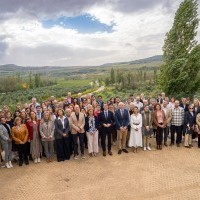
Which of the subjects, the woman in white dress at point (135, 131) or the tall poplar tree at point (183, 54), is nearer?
the woman in white dress at point (135, 131)

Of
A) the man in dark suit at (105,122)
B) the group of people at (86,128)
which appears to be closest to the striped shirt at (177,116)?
the group of people at (86,128)

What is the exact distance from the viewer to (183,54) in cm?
1811

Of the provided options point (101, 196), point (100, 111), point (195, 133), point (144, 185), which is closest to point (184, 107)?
point (195, 133)

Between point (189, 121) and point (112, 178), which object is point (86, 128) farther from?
point (189, 121)

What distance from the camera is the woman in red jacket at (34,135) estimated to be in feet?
31.1

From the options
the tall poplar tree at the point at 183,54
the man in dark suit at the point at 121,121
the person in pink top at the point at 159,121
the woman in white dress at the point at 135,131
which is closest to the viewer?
the man in dark suit at the point at 121,121

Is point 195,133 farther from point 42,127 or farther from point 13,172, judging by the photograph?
point 13,172

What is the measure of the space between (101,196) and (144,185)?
1358 millimetres

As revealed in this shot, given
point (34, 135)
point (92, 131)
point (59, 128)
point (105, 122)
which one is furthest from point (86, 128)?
point (34, 135)

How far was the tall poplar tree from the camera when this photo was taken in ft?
58.8

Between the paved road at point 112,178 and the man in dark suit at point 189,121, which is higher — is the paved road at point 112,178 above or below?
below

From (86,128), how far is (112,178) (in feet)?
7.77

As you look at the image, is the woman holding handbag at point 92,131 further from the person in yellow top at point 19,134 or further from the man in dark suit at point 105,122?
the person in yellow top at point 19,134

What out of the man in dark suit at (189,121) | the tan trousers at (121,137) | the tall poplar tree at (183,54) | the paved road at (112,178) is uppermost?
the tall poplar tree at (183,54)
